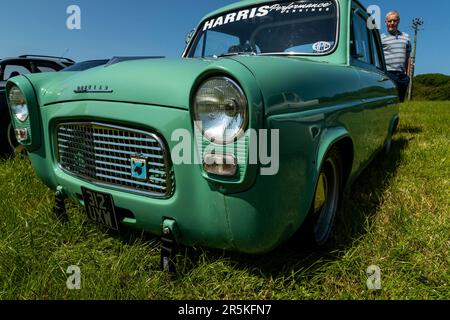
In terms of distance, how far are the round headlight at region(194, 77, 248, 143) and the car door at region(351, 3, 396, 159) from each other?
1374 mm

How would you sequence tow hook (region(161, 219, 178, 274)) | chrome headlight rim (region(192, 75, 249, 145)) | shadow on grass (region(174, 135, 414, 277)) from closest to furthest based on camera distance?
1. chrome headlight rim (region(192, 75, 249, 145))
2. tow hook (region(161, 219, 178, 274))
3. shadow on grass (region(174, 135, 414, 277))

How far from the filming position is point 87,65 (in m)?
5.36

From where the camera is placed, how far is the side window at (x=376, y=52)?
3396 millimetres

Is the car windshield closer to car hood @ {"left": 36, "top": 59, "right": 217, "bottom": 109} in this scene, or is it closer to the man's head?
car hood @ {"left": 36, "top": 59, "right": 217, "bottom": 109}

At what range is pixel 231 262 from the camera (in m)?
1.82

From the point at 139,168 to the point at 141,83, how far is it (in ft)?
1.22

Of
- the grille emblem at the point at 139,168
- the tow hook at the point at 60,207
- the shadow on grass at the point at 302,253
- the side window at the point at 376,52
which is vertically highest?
the side window at the point at 376,52

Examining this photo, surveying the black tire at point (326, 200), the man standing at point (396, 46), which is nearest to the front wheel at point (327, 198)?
the black tire at point (326, 200)

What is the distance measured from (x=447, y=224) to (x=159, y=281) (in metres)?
1.76

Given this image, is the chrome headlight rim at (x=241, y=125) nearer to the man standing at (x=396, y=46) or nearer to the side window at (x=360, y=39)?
the side window at (x=360, y=39)

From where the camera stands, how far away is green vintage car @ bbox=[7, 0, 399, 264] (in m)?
1.35

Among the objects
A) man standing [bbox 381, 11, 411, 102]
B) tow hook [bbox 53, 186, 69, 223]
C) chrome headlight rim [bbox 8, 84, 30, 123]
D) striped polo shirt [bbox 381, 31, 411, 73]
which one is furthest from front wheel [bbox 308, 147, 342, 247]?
striped polo shirt [bbox 381, 31, 411, 73]

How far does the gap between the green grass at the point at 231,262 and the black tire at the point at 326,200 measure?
3.6 inches

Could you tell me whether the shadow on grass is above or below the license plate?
below
